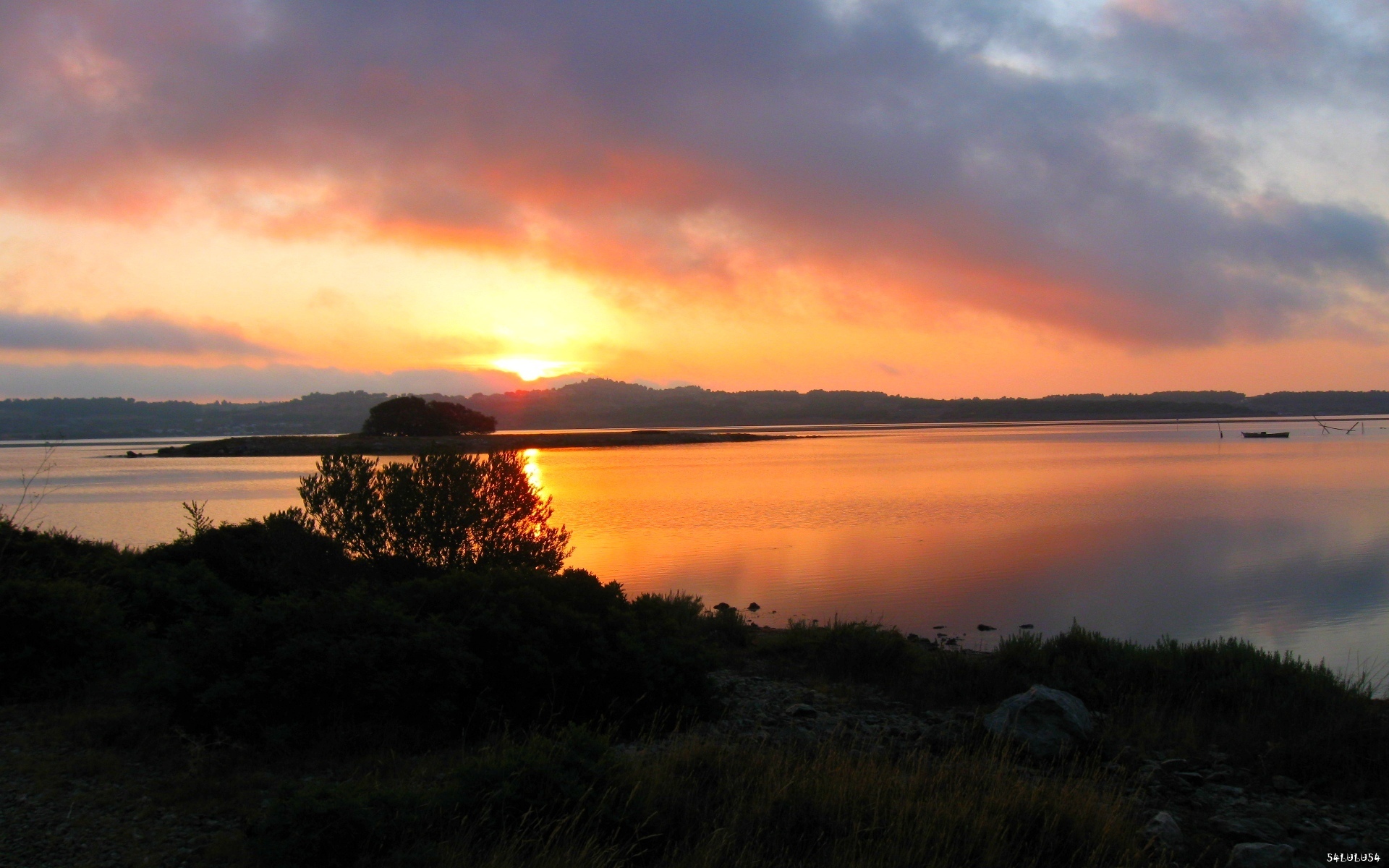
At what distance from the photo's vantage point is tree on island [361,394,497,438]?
74312mm

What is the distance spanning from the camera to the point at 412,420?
246 ft

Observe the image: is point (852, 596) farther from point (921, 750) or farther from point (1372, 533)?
point (1372, 533)

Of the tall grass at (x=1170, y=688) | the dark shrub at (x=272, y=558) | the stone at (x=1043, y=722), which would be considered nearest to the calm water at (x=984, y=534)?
the tall grass at (x=1170, y=688)

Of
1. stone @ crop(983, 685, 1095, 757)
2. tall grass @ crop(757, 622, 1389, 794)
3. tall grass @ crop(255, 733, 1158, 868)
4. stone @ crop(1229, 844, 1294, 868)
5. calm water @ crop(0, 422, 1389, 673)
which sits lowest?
calm water @ crop(0, 422, 1389, 673)

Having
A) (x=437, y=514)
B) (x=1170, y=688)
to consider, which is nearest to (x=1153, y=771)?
(x=1170, y=688)

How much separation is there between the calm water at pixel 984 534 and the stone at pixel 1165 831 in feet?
24.7

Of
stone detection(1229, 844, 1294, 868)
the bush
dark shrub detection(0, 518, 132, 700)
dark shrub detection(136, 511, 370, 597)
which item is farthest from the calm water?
dark shrub detection(0, 518, 132, 700)

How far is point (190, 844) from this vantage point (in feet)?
16.4

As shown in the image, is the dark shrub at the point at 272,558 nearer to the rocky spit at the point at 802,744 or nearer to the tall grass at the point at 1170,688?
the rocky spit at the point at 802,744

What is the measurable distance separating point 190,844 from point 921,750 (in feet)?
16.6

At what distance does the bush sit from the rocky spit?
4.55 meters

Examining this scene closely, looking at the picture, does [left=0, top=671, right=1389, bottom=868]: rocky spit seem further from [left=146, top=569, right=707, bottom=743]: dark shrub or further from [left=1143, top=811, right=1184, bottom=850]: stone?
[left=146, top=569, right=707, bottom=743]: dark shrub

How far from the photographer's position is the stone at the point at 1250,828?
235 inches

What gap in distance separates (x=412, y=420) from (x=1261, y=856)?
74194mm
